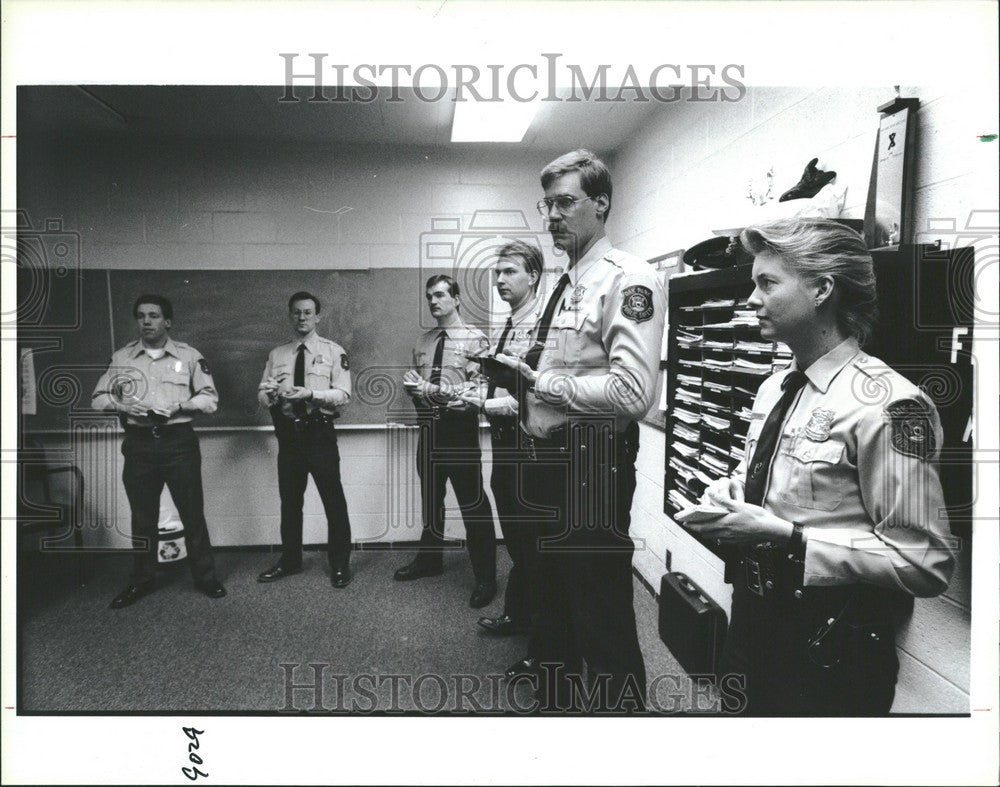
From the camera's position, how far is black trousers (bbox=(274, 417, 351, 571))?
1729 mm

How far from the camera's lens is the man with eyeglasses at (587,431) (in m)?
1.56

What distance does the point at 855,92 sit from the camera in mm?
1457

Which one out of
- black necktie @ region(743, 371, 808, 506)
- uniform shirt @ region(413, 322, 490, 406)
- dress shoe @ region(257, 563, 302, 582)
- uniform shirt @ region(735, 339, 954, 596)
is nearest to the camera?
uniform shirt @ region(735, 339, 954, 596)

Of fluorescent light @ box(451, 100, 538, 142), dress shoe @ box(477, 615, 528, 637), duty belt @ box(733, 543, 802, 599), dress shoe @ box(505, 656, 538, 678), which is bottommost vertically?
dress shoe @ box(505, 656, 538, 678)

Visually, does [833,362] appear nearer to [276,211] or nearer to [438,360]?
[438,360]

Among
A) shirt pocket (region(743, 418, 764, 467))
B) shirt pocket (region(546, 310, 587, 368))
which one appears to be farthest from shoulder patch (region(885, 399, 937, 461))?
shirt pocket (region(546, 310, 587, 368))

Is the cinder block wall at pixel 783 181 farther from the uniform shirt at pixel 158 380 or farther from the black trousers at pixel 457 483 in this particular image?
the uniform shirt at pixel 158 380

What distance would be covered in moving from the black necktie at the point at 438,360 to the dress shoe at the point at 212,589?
0.86 metres

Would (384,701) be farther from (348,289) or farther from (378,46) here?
(378,46)

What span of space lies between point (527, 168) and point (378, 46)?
20.0 inches

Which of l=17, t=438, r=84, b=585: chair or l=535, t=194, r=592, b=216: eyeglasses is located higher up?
l=535, t=194, r=592, b=216: eyeglasses

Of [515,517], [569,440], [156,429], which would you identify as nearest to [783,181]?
[569,440]

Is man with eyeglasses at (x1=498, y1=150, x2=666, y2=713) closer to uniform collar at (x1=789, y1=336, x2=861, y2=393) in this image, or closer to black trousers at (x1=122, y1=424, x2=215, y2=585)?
uniform collar at (x1=789, y1=336, x2=861, y2=393)

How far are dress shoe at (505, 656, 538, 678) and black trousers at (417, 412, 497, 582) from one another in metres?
0.24
